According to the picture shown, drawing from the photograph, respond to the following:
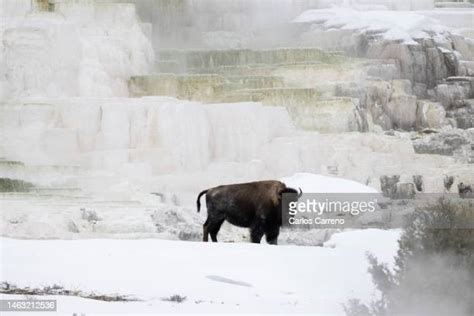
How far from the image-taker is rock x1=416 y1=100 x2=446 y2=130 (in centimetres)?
1518

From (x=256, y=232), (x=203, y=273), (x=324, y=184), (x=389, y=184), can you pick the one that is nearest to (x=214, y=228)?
(x=256, y=232)

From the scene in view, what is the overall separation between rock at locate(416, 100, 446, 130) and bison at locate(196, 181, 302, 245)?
5.17 metres

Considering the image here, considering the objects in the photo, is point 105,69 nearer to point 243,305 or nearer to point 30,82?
point 30,82

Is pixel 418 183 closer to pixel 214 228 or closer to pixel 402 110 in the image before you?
pixel 402 110

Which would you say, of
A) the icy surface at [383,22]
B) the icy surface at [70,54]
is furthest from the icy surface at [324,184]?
the icy surface at [383,22]

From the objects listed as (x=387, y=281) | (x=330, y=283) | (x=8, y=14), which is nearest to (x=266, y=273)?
(x=330, y=283)

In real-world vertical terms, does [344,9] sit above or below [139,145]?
above

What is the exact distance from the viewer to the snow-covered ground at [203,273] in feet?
24.6

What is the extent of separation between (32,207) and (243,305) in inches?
230

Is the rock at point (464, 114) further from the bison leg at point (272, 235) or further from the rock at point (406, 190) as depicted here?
the bison leg at point (272, 235)

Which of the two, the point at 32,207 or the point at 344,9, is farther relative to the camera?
the point at 344,9

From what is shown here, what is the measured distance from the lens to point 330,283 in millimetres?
8211

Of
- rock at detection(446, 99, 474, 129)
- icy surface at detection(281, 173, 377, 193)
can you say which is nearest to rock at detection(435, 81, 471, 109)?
rock at detection(446, 99, 474, 129)

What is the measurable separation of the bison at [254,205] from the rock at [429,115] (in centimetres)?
517
